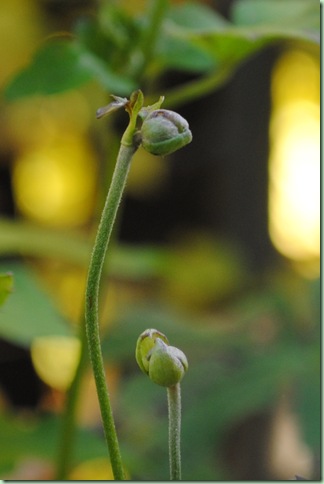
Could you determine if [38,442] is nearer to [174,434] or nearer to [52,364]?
[174,434]

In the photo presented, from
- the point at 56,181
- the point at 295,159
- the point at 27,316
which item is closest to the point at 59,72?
the point at 27,316

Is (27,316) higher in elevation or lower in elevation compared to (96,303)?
lower

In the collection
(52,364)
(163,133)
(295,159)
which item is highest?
(163,133)

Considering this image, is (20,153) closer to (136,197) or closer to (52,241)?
(136,197)

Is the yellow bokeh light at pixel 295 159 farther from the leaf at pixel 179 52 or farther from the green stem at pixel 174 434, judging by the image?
the green stem at pixel 174 434

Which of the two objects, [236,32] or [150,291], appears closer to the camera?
[236,32]

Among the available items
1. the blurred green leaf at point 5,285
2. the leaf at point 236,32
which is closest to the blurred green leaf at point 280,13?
the leaf at point 236,32

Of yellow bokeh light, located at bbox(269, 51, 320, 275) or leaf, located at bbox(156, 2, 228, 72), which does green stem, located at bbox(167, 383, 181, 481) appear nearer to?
leaf, located at bbox(156, 2, 228, 72)
